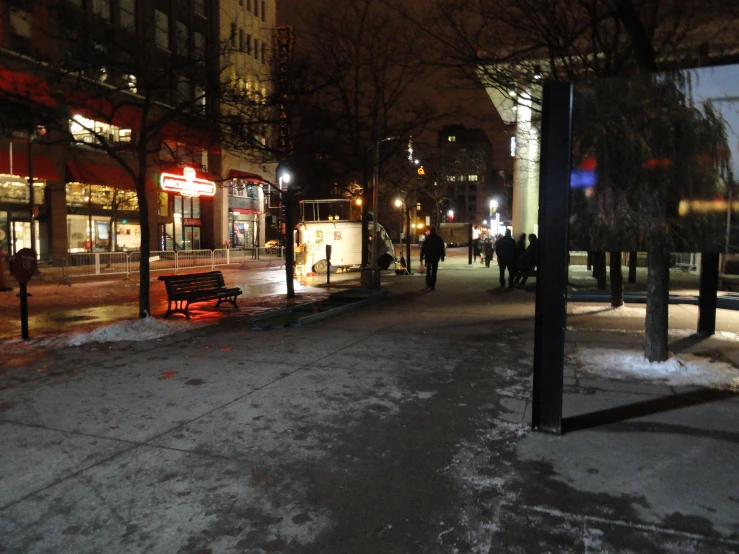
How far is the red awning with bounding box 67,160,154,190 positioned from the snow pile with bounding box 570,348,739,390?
25302mm

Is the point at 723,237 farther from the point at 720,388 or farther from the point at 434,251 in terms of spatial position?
the point at 434,251

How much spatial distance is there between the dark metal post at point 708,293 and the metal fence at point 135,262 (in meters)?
18.4

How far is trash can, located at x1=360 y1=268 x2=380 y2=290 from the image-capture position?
1640 cm

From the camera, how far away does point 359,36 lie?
19406mm

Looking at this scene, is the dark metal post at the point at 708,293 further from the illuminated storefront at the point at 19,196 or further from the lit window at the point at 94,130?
the illuminated storefront at the point at 19,196

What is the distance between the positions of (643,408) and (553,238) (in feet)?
7.49

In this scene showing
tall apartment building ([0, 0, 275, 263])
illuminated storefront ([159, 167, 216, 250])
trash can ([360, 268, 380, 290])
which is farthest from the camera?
illuminated storefront ([159, 167, 216, 250])

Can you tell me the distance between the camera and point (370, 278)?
16.4 metres

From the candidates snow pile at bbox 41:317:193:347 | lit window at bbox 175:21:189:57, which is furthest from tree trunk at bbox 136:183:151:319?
lit window at bbox 175:21:189:57

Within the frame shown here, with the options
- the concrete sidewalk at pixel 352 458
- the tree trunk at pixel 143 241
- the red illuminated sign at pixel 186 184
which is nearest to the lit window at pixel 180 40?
the tree trunk at pixel 143 241

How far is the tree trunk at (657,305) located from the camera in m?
6.88

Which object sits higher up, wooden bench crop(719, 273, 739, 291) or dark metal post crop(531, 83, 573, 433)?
dark metal post crop(531, 83, 573, 433)

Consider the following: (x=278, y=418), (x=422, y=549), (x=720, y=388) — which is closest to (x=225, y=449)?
(x=278, y=418)

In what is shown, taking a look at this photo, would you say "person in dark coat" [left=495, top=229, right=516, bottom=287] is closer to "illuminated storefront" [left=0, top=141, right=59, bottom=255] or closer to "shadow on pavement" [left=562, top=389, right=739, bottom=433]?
"shadow on pavement" [left=562, top=389, right=739, bottom=433]
